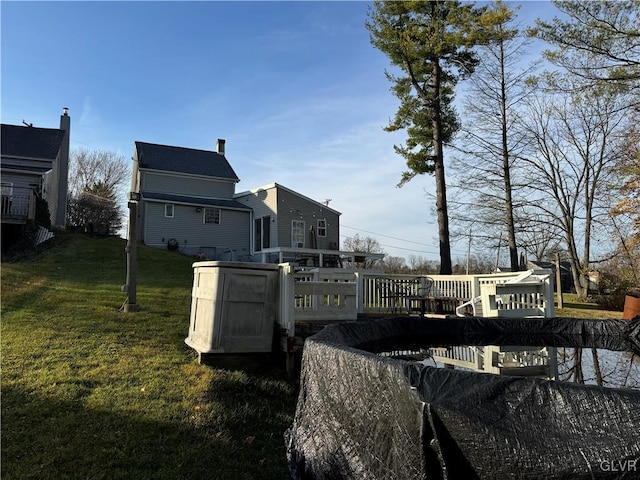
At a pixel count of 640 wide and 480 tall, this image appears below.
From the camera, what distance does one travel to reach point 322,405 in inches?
106

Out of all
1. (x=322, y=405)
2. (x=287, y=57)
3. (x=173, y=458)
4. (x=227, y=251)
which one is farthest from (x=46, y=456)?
(x=227, y=251)

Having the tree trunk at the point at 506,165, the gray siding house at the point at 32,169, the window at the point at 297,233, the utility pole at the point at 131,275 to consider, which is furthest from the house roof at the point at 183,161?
the utility pole at the point at 131,275

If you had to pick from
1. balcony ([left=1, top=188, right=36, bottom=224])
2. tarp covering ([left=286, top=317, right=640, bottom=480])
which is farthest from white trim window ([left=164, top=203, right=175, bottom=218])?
tarp covering ([left=286, top=317, right=640, bottom=480])

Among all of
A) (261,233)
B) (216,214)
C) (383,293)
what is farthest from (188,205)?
(383,293)

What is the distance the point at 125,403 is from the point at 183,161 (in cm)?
1991

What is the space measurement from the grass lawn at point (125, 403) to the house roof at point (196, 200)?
12292 millimetres

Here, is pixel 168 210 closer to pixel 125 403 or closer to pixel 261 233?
pixel 261 233

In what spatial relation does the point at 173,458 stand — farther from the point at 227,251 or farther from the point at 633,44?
the point at 227,251

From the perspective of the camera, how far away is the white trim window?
19.5 metres

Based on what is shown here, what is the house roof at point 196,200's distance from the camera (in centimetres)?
1928

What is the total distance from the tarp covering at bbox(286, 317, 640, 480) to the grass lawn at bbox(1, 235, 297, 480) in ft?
3.41

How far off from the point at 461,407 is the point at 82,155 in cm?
4015

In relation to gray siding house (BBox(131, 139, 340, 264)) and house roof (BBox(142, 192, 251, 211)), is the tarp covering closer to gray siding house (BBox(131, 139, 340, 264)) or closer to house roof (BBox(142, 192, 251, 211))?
gray siding house (BBox(131, 139, 340, 264))

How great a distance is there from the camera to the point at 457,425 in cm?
164
